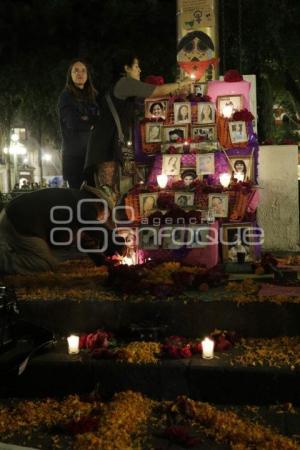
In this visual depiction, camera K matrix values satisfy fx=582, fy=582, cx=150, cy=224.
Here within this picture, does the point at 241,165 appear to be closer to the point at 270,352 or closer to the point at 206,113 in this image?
the point at 206,113

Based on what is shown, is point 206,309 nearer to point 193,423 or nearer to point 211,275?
point 211,275

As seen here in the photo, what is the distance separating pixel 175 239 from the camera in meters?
7.04

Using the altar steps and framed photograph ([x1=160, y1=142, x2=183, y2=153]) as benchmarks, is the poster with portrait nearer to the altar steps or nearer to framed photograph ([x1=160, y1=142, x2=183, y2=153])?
framed photograph ([x1=160, y1=142, x2=183, y2=153])

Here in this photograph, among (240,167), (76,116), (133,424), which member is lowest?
(133,424)

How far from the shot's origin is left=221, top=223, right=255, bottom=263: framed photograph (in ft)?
26.6

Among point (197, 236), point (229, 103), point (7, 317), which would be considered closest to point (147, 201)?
point (197, 236)

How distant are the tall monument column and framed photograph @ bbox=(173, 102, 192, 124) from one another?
41.0 inches

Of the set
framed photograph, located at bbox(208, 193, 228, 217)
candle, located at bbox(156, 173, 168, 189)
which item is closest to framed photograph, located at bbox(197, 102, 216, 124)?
candle, located at bbox(156, 173, 168, 189)

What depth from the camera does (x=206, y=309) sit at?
5348mm

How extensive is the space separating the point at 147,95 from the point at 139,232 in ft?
7.13

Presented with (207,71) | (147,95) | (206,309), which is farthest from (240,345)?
(207,71)

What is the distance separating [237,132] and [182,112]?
2.83 feet

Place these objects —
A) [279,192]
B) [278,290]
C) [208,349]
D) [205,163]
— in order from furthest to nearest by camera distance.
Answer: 1. [279,192]
2. [205,163]
3. [278,290]
4. [208,349]

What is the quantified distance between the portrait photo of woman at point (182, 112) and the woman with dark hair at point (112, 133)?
67 centimetres
